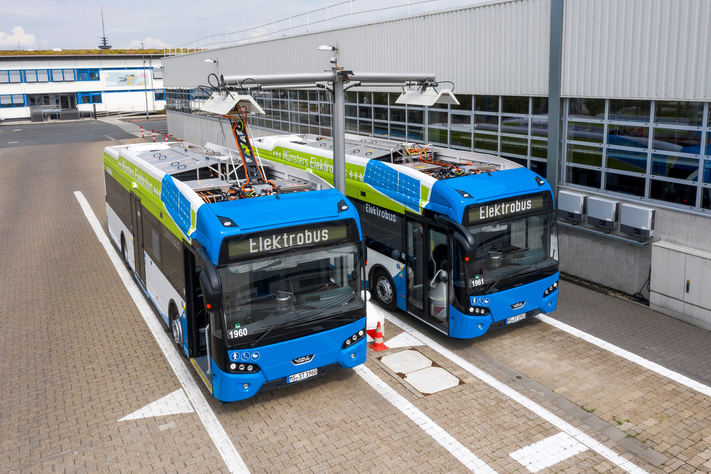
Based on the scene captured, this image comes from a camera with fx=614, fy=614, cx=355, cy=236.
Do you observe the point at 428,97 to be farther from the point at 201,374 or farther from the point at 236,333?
the point at 201,374

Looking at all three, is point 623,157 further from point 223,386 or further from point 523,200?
point 223,386

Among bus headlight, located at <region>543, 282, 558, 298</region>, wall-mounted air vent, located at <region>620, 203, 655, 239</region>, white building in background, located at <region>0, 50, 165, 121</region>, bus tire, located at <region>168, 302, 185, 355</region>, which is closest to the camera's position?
bus tire, located at <region>168, 302, 185, 355</region>

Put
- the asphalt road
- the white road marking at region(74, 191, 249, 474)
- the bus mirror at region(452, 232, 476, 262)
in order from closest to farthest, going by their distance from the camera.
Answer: the white road marking at region(74, 191, 249, 474) → the bus mirror at region(452, 232, 476, 262) → the asphalt road

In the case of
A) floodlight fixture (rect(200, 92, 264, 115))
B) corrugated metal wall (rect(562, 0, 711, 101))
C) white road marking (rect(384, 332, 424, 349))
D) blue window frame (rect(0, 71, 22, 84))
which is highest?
blue window frame (rect(0, 71, 22, 84))

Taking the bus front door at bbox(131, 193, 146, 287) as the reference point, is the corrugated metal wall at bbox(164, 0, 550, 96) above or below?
above

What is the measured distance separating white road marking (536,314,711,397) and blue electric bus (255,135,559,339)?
0.67 meters

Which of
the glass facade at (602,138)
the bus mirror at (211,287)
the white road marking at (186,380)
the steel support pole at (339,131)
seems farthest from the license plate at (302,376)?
the glass facade at (602,138)

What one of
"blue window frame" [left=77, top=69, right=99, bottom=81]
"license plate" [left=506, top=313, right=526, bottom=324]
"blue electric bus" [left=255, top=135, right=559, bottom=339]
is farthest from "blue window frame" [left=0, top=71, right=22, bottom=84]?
"license plate" [left=506, top=313, right=526, bottom=324]

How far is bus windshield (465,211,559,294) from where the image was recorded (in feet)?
29.9

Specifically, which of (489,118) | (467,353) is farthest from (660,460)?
(489,118)

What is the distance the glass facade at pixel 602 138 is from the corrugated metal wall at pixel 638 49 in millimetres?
298

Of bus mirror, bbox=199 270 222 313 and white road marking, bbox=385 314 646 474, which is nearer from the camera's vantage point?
bus mirror, bbox=199 270 222 313

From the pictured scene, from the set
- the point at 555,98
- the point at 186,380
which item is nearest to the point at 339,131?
the point at 186,380

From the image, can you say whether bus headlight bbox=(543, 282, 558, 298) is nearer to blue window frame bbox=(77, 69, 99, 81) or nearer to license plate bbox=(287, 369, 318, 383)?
license plate bbox=(287, 369, 318, 383)
